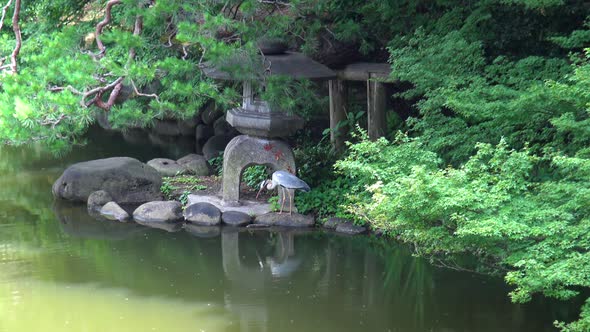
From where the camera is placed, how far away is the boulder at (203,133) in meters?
17.7

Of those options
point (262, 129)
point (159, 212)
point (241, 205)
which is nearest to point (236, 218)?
point (241, 205)

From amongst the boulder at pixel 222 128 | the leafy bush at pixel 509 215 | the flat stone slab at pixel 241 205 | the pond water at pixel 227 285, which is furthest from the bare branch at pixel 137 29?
the boulder at pixel 222 128

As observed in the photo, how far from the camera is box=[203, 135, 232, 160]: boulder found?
15299mm

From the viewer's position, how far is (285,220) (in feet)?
37.2

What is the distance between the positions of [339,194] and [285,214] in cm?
78

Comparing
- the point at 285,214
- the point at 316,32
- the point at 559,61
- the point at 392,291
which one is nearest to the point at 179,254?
the point at 285,214

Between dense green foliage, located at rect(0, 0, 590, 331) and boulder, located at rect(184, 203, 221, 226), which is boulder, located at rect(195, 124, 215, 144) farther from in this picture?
boulder, located at rect(184, 203, 221, 226)

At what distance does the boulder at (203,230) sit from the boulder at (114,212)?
922 mm

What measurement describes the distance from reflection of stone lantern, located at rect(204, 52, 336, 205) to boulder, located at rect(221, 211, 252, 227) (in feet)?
1.18

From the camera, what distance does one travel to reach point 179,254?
406 inches

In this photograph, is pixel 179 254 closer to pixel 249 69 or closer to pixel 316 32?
pixel 249 69

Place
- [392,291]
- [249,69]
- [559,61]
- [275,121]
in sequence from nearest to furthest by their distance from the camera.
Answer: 1. [559,61]
2. [392,291]
3. [249,69]
4. [275,121]

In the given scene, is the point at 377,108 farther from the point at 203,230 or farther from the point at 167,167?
the point at 167,167

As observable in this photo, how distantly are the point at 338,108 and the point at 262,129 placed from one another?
7.15 ft
